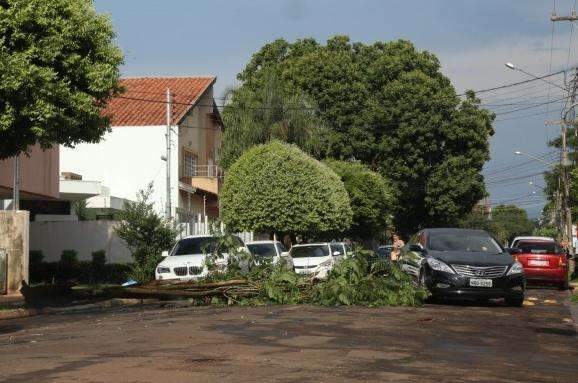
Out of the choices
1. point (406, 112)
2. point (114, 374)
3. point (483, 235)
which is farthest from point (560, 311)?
point (406, 112)

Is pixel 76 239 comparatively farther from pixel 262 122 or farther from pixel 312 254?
pixel 262 122

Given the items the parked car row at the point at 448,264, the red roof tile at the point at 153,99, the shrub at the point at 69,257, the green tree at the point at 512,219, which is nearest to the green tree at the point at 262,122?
the red roof tile at the point at 153,99

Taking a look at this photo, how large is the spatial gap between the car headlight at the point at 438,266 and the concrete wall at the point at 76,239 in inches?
751

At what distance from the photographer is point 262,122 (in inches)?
1727

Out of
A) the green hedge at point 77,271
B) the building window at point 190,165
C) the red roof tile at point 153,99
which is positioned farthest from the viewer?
the building window at point 190,165

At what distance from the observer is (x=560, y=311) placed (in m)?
18.1

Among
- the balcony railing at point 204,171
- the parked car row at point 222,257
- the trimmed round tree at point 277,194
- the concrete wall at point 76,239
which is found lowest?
the parked car row at point 222,257

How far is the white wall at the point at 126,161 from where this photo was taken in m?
47.0

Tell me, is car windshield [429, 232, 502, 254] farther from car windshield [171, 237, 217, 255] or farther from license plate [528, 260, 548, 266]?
license plate [528, 260, 548, 266]

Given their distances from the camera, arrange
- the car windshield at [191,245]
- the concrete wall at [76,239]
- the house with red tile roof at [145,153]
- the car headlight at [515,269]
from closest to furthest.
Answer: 1. the car headlight at [515,269]
2. the car windshield at [191,245]
3. the concrete wall at [76,239]
4. the house with red tile roof at [145,153]

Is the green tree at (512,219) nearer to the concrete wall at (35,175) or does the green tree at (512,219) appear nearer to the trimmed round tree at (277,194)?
the trimmed round tree at (277,194)

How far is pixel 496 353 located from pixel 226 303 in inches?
357

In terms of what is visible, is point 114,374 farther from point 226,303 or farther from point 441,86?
point 441,86

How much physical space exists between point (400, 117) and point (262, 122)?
14664 millimetres
